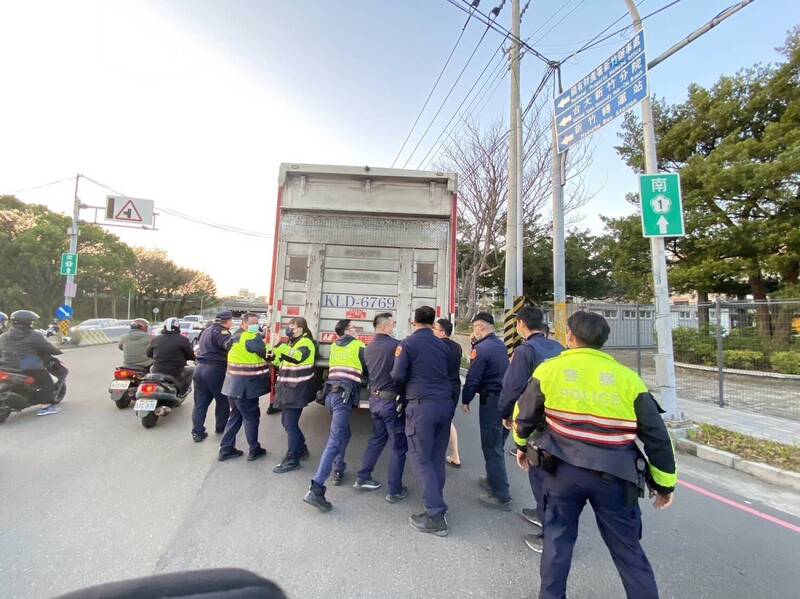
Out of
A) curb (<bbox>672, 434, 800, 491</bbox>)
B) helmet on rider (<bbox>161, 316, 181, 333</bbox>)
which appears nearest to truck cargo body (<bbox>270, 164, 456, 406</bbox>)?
helmet on rider (<bbox>161, 316, 181, 333</bbox>)

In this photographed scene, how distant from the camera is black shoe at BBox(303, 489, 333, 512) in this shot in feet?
11.0

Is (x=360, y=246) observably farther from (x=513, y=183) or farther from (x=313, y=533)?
(x=513, y=183)

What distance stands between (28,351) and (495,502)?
6983 millimetres

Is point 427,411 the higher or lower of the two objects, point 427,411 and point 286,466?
the higher

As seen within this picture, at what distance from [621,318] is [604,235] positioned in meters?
3.44

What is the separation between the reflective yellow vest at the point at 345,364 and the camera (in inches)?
157

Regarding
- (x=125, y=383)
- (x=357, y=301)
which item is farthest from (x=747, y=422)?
(x=125, y=383)

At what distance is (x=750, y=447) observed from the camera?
16.8 ft

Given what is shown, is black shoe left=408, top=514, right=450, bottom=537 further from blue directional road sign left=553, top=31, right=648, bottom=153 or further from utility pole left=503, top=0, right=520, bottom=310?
utility pole left=503, top=0, right=520, bottom=310

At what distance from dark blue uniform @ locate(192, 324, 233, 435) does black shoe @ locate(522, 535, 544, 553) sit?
400 cm

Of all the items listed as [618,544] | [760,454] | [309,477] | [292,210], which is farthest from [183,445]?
Result: [760,454]

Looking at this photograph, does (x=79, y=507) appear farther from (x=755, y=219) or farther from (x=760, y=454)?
(x=755, y=219)

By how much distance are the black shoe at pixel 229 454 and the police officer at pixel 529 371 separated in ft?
10.4

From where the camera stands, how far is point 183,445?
16.0ft
